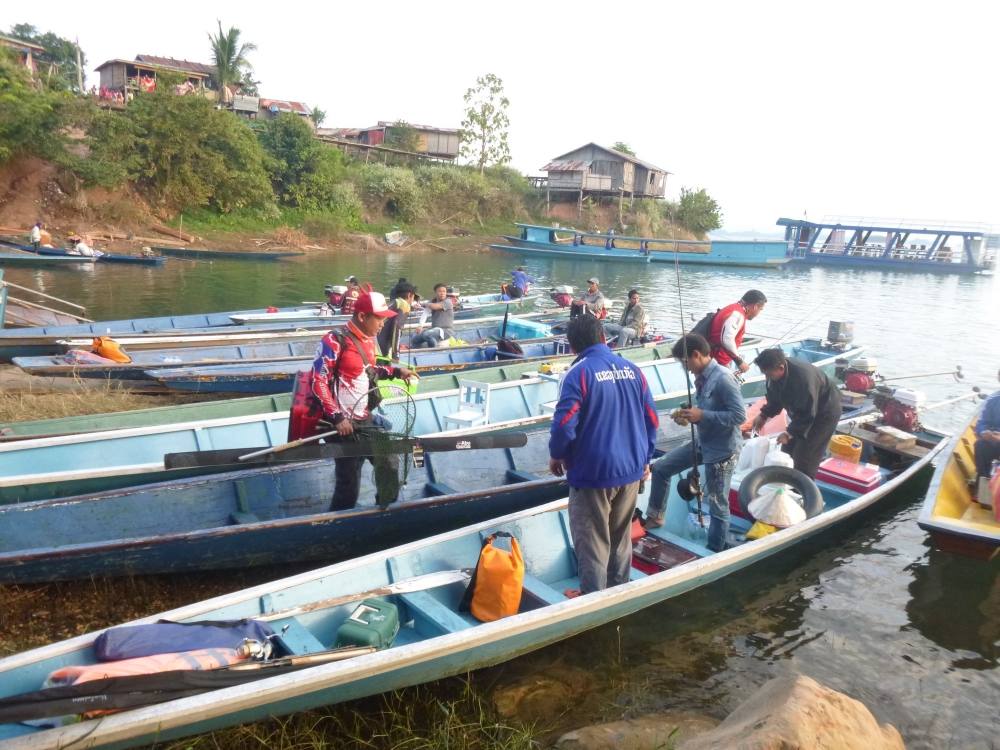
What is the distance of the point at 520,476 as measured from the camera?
7.96 metres

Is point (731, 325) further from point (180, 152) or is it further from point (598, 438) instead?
point (180, 152)

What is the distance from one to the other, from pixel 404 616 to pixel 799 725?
9.05 feet

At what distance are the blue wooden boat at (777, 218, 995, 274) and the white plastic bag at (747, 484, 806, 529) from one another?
4917 cm

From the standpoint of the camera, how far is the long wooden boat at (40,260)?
24.5 m

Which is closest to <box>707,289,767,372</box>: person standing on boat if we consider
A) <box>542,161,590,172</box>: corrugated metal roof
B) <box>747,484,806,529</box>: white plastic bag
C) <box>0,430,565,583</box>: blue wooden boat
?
<box>747,484,806,529</box>: white plastic bag

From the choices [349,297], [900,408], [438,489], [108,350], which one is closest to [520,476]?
[438,489]

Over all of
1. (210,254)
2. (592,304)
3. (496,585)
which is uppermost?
(210,254)

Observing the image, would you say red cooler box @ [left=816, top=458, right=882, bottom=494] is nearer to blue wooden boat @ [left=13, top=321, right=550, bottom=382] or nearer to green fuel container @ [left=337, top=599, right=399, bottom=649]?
green fuel container @ [left=337, top=599, right=399, bottom=649]

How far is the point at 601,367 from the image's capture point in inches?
180

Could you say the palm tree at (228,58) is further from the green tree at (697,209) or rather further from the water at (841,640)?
the water at (841,640)

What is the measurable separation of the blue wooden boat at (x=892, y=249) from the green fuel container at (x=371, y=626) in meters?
52.5

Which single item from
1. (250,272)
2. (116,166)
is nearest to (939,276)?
(250,272)

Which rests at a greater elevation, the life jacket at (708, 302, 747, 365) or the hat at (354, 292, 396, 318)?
the hat at (354, 292, 396, 318)

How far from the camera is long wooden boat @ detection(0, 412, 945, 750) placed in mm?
3477
